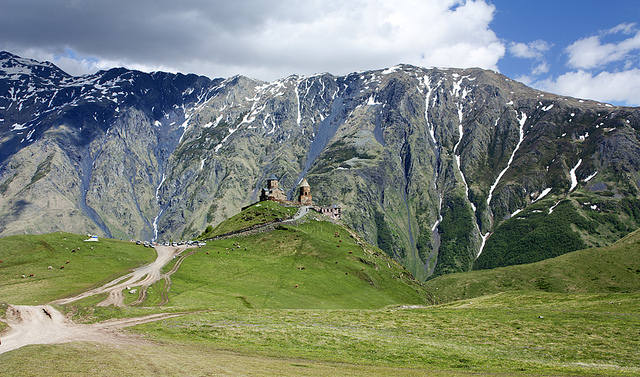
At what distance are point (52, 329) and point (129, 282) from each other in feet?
109

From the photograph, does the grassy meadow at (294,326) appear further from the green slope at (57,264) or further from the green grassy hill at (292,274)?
the green grassy hill at (292,274)

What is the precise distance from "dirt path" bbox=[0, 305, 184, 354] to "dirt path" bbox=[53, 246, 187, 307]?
965 cm

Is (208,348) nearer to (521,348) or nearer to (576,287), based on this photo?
(521,348)

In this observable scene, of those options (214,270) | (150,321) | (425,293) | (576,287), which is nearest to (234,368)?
(150,321)

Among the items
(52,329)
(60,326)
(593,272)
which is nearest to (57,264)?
(60,326)

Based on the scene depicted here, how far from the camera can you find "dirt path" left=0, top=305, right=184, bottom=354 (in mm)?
42188

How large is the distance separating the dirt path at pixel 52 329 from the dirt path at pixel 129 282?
9647 millimetres

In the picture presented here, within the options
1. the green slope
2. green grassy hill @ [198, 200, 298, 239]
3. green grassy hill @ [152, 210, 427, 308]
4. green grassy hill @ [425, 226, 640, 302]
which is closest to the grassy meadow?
the green slope

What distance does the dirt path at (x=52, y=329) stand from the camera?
42.2m

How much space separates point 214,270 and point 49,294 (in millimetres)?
38303

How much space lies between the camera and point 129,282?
263 ft

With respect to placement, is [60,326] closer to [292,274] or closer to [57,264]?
[57,264]

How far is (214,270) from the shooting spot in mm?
101625

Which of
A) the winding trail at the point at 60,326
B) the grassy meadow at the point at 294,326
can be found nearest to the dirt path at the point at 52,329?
the winding trail at the point at 60,326
